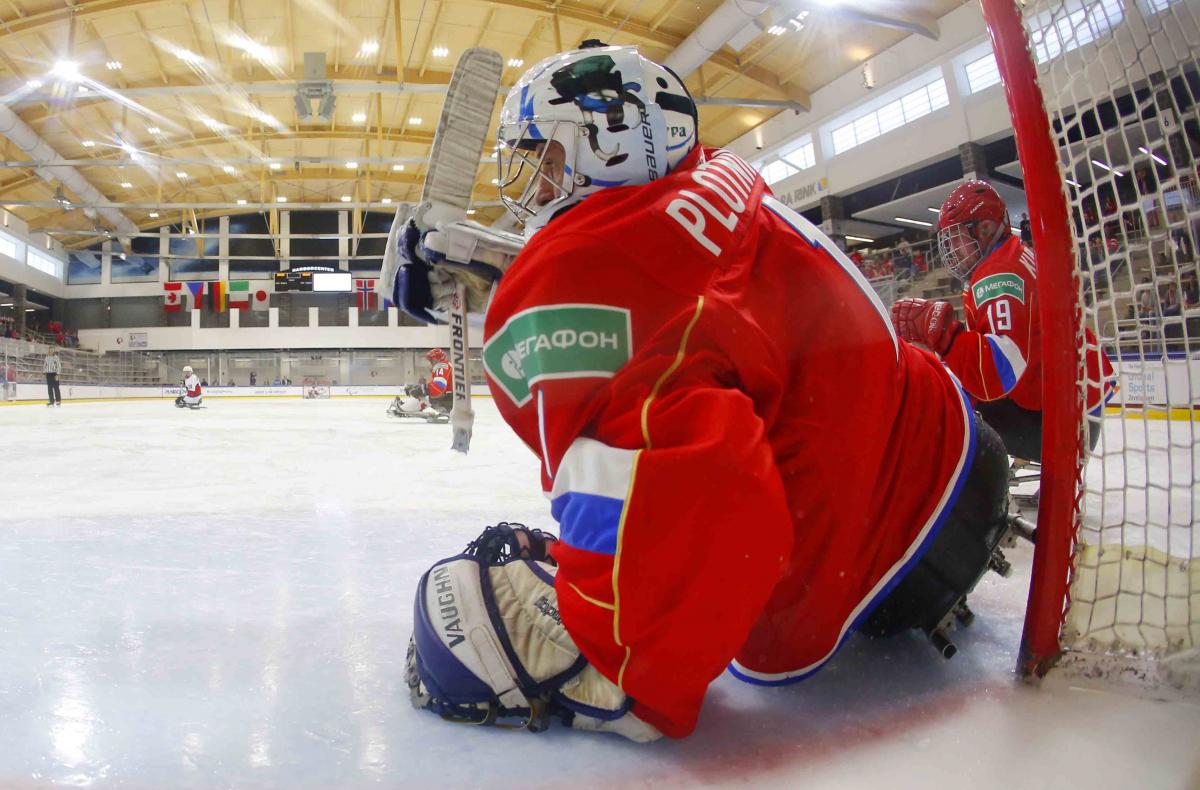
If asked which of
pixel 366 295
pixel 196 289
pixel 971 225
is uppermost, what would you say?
pixel 196 289

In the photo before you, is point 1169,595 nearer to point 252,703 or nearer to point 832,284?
point 832,284

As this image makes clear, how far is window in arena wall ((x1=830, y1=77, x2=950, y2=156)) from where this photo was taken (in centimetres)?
1117

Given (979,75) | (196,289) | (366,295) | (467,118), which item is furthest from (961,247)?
(196,289)

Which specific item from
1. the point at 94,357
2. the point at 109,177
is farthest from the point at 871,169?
the point at 94,357

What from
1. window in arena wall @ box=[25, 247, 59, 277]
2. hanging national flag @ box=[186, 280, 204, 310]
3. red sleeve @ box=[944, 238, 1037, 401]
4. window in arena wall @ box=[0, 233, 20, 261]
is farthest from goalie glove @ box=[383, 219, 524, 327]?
window in arena wall @ box=[25, 247, 59, 277]

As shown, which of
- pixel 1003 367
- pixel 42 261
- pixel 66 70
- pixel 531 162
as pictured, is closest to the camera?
pixel 531 162

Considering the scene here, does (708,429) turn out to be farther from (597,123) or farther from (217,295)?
(217,295)

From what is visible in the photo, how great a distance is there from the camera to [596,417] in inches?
28.7

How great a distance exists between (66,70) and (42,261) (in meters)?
16.3

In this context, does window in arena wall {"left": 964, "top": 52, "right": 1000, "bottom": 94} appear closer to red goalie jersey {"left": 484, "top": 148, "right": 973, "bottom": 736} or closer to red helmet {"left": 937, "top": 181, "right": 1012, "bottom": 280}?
red helmet {"left": 937, "top": 181, "right": 1012, "bottom": 280}

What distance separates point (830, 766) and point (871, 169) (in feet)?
44.2

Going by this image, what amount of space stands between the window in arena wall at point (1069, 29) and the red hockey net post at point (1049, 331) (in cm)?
3

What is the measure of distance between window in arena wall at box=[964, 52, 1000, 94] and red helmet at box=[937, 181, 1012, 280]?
999 cm

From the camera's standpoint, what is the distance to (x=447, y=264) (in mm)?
1034
